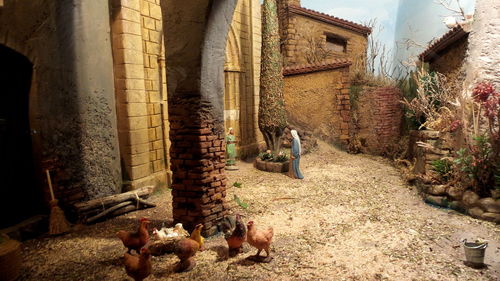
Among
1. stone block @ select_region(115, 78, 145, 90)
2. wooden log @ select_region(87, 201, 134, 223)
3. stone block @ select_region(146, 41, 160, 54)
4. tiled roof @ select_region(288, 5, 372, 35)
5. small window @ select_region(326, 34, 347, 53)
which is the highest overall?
tiled roof @ select_region(288, 5, 372, 35)

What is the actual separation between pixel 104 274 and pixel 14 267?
1.06m

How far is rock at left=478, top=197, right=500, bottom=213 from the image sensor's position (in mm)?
5158

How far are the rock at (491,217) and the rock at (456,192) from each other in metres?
0.52

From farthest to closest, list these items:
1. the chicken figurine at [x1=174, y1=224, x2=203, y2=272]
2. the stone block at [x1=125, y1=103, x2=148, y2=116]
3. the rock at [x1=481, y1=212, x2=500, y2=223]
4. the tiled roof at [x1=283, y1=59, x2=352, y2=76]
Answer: the tiled roof at [x1=283, y1=59, x2=352, y2=76] → the stone block at [x1=125, y1=103, x2=148, y2=116] → the rock at [x1=481, y1=212, x2=500, y2=223] → the chicken figurine at [x1=174, y1=224, x2=203, y2=272]

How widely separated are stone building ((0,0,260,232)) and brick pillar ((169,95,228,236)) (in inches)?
0.6

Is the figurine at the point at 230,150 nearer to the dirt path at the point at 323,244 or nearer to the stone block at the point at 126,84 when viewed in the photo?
the dirt path at the point at 323,244

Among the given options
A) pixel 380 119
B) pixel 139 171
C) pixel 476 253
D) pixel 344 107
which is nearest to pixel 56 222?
pixel 139 171

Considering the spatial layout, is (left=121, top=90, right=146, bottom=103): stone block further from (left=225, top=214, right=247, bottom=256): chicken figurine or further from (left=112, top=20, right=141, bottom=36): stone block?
(left=225, top=214, right=247, bottom=256): chicken figurine

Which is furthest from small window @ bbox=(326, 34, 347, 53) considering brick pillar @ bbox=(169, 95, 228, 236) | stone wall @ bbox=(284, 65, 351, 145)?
brick pillar @ bbox=(169, 95, 228, 236)

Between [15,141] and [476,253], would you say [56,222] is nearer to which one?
[15,141]

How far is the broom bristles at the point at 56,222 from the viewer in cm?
489

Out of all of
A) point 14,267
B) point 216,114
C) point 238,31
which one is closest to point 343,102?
point 238,31

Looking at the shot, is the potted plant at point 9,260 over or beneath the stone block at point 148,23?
beneath

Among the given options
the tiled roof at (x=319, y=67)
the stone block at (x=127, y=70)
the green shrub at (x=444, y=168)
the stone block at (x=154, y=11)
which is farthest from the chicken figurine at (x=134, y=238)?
the tiled roof at (x=319, y=67)
